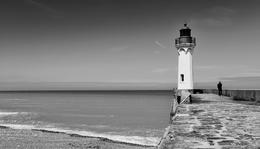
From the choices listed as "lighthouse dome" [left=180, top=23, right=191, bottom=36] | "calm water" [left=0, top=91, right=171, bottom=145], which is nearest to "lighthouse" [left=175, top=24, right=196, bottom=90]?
"lighthouse dome" [left=180, top=23, right=191, bottom=36]

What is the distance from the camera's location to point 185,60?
30547mm

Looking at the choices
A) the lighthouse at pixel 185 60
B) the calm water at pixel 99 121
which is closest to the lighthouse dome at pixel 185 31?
the lighthouse at pixel 185 60

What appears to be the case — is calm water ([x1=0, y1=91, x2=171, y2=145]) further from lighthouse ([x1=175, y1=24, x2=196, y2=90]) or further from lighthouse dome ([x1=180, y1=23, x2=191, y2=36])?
lighthouse dome ([x1=180, y1=23, x2=191, y2=36])

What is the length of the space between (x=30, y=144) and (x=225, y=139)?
1215 centimetres

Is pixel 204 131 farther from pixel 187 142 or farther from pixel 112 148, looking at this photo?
pixel 112 148

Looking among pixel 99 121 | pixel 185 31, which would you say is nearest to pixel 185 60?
pixel 185 31

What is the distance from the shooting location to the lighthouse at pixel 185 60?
99.3ft

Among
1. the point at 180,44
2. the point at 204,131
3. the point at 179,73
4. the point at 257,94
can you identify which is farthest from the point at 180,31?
the point at 204,131

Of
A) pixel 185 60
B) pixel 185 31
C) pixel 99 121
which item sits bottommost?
pixel 99 121

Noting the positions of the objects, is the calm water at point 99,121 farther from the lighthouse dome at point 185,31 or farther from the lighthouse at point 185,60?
the lighthouse dome at point 185,31

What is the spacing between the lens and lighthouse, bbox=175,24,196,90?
30.3 m

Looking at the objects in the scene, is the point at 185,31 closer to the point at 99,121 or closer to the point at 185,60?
the point at 185,60

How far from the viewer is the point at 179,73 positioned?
3072 centimetres

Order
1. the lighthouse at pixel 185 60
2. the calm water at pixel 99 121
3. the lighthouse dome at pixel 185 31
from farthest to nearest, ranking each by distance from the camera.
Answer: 1. the lighthouse dome at pixel 185 31
2. the lighthouse at pixel 185 60
3. the calm water at pixel 99 121
